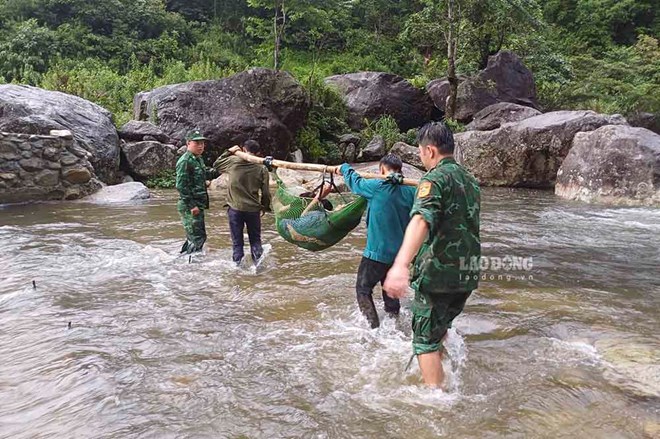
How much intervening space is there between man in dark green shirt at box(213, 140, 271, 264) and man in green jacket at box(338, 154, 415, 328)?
2.13m

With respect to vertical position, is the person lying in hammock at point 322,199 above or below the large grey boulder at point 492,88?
below

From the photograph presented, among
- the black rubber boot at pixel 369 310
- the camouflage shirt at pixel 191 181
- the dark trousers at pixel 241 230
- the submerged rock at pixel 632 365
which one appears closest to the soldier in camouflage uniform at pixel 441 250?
the black rubber boot at pixel 369 310

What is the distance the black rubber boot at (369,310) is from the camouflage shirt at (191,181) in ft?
9.71

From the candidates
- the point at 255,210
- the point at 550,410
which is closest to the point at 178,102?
the point at 255,210

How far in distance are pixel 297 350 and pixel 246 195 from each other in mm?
2601

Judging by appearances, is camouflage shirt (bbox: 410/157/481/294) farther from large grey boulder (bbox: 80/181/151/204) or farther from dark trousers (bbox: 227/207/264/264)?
large grey boulder (bbox: 80/181/151/204)

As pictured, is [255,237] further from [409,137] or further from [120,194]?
[409,137]

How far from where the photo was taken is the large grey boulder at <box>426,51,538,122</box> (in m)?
19.5

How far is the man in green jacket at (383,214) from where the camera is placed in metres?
3.98

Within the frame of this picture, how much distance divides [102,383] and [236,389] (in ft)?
2.87

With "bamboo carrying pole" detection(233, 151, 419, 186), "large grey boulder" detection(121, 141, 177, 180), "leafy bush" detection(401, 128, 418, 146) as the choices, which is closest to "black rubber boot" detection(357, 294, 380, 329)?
"bamboo carrying pole" detection(233, 151, 419, 186)

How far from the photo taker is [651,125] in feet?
60.9

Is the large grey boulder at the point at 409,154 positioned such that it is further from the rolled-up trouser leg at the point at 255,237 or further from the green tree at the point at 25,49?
the green tree at the point at 25,49

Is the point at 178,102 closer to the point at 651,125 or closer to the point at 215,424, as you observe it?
the point at 215,424
